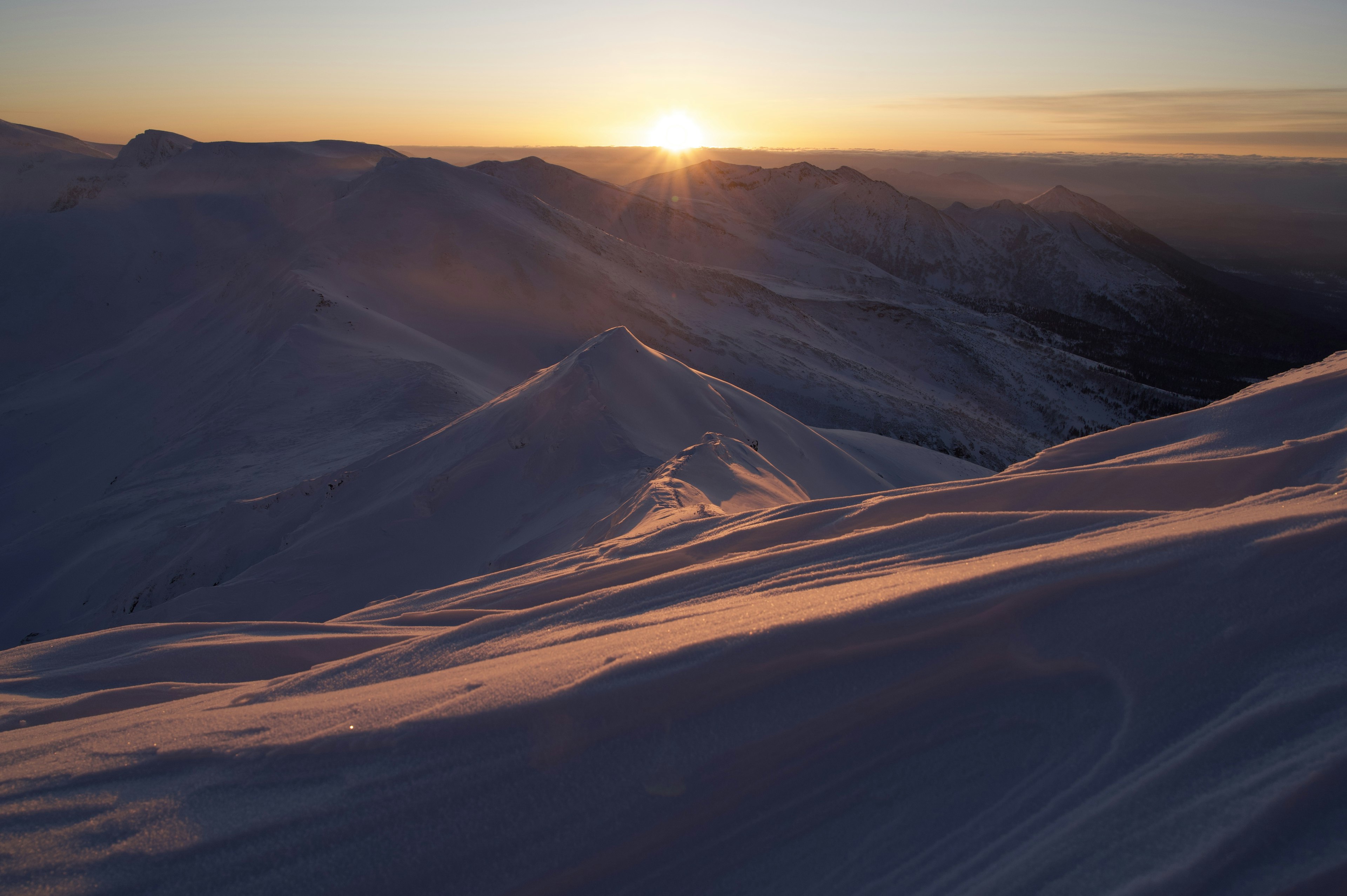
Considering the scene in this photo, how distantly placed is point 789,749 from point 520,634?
6.52 ft

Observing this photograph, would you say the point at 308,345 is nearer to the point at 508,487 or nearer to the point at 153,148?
the point at 508,487

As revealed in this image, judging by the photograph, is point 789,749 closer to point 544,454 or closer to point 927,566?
point 927,566

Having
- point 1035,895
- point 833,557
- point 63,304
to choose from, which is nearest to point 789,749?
point 1035,895

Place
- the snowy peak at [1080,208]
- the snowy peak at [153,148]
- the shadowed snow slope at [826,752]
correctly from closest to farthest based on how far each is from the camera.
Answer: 1. the shadowed snow slope at [826,752]
2. the snowy peak at [153,148]
3. the snowy peak at [1080,208]

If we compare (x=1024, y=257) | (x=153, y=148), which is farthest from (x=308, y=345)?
(x=1024, y=257)

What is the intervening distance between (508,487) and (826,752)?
29.4 feet

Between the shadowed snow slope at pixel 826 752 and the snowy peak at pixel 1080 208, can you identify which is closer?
the shadowed snow slope at pixel 826 752

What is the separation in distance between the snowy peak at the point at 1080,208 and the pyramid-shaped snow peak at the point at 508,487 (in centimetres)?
19323

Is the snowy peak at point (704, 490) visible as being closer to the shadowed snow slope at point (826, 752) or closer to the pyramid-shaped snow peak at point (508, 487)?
the pyramid-shaped snow peak at point (508, 487)

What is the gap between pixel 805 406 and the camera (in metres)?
27.9

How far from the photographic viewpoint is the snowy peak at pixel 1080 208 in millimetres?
174500

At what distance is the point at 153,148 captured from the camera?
4578 cm

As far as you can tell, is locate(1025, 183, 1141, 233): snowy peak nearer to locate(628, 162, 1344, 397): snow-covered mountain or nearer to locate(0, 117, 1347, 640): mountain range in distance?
locate(628, 162, 1344, 397): snow-covered mountain

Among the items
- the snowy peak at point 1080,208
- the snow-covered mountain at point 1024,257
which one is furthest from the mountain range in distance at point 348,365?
the snowy peak at point 1080,208
